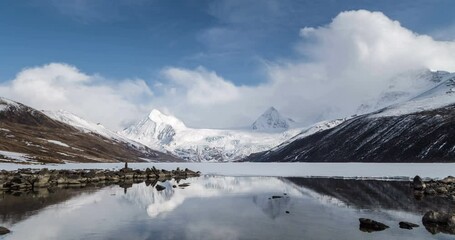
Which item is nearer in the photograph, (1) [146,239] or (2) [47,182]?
(1) [146,239]

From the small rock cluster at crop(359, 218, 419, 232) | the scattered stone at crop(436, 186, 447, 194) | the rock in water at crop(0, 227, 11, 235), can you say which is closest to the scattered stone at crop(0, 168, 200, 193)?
the rock in water at crop(0, 227, 11, 235)

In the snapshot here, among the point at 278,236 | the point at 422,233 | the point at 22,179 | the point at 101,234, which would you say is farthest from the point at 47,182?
the point at 422,233

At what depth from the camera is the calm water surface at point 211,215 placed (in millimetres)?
32812

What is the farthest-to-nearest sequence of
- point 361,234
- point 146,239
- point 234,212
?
1. point 234,212
2. point 361,234
3. point 146,239

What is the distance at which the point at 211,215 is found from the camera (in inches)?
1722

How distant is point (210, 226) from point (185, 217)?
5889 millimetres

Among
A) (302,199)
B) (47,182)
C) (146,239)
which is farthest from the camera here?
(47,182)

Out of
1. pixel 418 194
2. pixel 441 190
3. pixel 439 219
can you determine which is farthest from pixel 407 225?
pixel 441 190

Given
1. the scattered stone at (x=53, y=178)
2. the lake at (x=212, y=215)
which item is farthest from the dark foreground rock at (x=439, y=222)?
the scattered stone at (x=53, y=178)

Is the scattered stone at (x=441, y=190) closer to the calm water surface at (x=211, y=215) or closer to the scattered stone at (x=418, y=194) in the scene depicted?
the scattered stone at (x=418, y=194)

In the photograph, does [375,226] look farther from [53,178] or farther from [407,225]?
[53,178]

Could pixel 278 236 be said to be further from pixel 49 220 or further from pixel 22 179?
pixel 22 179

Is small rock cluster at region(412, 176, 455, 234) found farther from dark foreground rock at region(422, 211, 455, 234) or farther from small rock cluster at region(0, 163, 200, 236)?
small rock cluster at region(0, 163, 200, 236)

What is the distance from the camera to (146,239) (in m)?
30.5
